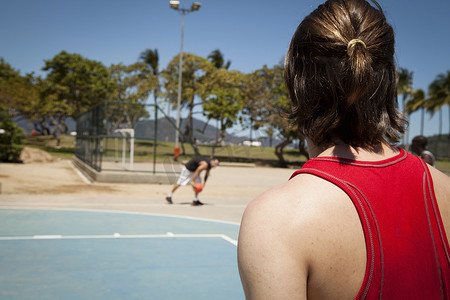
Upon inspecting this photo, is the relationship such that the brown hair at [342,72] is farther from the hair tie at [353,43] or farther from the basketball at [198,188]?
the basketball at [198,188]

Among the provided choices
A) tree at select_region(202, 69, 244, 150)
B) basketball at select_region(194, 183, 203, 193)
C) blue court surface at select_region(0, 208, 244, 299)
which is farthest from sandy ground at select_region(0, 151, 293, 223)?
tree at select_region(202, 69, 244, 150)

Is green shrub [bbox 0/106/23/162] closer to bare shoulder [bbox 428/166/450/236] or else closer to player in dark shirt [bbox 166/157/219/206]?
player in dark shirt [bbox 166/157/219/206]

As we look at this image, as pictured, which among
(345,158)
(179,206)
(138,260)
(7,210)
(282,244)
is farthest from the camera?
(179,206)

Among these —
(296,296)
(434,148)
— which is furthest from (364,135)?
(434,148)

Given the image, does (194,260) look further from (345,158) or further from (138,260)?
(345,158)

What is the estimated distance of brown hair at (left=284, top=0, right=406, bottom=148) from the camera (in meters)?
1.05

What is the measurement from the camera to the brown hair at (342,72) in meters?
1.05

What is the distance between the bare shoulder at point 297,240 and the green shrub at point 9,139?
81.4ft

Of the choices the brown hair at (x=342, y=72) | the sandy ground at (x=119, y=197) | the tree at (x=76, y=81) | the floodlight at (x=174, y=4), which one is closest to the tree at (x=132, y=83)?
the tree at (x=76, y=81)

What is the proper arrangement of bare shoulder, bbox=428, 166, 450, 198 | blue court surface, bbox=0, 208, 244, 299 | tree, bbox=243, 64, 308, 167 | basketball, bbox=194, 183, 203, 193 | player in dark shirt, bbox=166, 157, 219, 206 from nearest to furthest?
bare shoulder, bbox=428, 166, 450, 198 → blue court surface, bbox=0, 208, 244, 299 → basketball, bbox=194, 183, 203, 193 → player in dark shirt, bbox=166, 157, 219, 206 → tree, bbox=243, 64, 308, 167

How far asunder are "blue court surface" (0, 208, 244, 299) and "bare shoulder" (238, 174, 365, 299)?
12.4 feet

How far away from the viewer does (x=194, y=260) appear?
592 centimetres

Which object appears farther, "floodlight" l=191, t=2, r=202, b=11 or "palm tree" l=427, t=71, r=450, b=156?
"palm tree" l=427, t=71, r=450, b=156

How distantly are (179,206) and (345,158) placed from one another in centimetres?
1031
